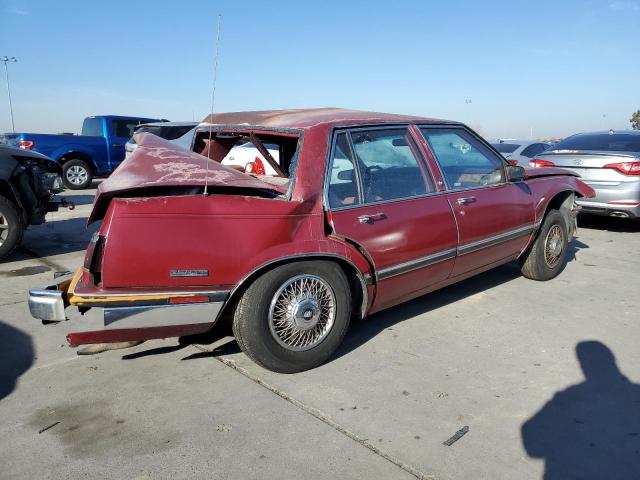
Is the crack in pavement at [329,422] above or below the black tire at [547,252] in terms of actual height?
below

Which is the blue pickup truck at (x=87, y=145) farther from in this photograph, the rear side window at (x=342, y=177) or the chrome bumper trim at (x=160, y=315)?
the chrome bumper trim at (x=160, y=315)

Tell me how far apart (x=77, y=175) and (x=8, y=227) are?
7.93 m

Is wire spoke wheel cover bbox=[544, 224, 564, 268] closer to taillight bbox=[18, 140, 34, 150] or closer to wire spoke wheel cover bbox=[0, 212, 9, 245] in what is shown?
wire spoke wheel cover bbox=[0, 212, 9, 245]

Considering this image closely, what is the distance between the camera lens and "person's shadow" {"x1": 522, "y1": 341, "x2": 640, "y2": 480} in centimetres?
245

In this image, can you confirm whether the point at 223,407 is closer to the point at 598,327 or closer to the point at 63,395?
the point at 63,395

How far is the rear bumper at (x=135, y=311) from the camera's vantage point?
281 centimetres

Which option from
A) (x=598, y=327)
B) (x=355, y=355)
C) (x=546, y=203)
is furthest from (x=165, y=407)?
(x=546, y=203)

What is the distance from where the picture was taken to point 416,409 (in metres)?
2.94

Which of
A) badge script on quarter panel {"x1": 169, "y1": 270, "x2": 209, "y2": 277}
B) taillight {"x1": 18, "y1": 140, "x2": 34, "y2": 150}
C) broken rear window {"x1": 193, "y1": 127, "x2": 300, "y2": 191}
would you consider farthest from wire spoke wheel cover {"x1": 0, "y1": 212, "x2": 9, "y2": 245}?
taillight {"x1": 18, "y1": 140, "x2": 34, "y2": 150}

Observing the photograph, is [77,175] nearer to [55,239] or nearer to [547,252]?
[55,239]

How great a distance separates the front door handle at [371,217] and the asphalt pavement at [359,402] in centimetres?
93

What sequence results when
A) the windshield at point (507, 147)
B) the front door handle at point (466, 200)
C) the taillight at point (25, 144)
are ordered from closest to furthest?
the front door handle at point (466, 200) < the taillight at point (25, 144) < the windshield at point (507, 147)

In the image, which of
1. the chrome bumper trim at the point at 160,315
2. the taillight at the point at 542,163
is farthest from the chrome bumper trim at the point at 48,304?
the taillight at the point at 542,163

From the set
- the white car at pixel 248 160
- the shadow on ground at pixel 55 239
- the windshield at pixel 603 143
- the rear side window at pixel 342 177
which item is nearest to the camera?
the rear side window at pixel 342 177
